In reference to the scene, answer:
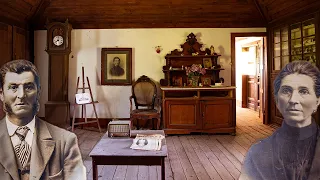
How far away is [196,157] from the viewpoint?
414 centimetres

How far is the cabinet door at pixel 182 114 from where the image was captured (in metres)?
5.45

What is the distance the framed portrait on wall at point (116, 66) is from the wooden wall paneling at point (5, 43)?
1787mm

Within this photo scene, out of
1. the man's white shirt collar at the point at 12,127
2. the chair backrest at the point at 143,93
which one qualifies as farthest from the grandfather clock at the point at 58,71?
the man's white shirt collar at the point at 12,127

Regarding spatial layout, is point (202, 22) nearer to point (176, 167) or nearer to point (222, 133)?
point (222, 133)

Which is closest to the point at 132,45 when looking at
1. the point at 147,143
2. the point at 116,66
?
the point at 116,66

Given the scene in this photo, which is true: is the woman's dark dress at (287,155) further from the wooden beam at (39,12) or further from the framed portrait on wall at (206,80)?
the wooden beam at (39,12)

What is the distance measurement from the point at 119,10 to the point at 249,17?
275 centimetres

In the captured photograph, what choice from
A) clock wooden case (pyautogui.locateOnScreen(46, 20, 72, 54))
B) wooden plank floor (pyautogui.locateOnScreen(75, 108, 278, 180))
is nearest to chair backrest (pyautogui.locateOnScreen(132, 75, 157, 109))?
wooden plank floor (pyautogui.locateOnScreen(75, 108, 278, 180))

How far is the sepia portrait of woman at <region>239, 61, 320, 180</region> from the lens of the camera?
117cm

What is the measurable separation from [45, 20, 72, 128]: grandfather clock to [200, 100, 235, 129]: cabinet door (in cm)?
279

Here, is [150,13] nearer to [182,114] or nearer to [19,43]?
[182,114]

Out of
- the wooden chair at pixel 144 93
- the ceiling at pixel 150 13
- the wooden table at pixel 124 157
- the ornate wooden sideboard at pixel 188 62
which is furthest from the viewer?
the ornate wooden sideboard at pixel 188 62

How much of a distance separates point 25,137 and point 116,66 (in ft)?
17.2

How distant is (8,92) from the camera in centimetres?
120
